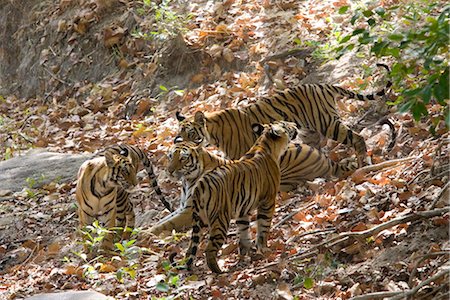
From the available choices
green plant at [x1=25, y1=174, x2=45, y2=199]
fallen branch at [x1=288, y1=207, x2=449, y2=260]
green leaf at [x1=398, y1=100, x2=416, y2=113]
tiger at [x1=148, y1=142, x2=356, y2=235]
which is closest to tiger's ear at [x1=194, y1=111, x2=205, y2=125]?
tiger at [x1=148, y1=142, x2=356, y2=235]

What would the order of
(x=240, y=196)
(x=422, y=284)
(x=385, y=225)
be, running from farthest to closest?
(x=240, y=196)
(x=385, y=225)
(x=422, y=284)

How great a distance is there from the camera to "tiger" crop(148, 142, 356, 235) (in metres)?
7.14

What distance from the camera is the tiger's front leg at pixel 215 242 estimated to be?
5922 millimetres

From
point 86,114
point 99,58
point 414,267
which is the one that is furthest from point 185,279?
point 99,58

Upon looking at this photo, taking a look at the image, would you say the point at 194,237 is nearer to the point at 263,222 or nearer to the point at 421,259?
the point at 263,222

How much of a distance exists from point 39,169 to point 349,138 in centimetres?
401

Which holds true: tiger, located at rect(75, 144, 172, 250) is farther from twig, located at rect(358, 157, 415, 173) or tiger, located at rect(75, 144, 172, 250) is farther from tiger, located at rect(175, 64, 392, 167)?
twig, located at rect(358, 157, 415, 173)

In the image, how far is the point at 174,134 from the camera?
10000 millimetres

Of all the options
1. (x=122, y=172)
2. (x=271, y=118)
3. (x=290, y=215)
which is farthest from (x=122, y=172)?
(x=290, y=215)

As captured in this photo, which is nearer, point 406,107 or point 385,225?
point 406,107

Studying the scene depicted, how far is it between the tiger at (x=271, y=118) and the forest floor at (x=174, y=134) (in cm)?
35

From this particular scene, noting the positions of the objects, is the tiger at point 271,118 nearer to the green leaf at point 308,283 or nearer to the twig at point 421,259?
the green leaf at point 308,283

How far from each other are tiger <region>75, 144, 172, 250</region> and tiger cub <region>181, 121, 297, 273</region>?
1709 mm

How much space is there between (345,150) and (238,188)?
2404 millimetres
